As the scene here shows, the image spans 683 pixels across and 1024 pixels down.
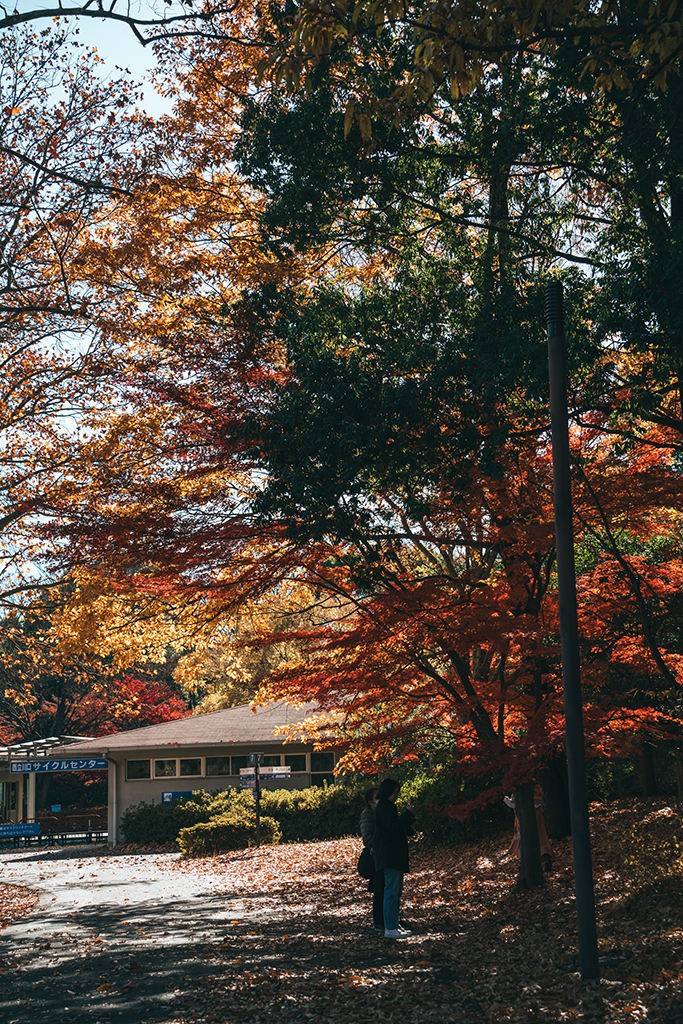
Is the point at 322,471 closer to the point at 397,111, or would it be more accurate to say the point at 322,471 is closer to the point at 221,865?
the point at 397,111

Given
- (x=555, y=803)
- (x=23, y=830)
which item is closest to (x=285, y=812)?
(x=555, y=803)

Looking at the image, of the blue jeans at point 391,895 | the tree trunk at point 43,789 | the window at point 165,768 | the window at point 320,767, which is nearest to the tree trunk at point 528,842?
the blue jeans at point 391,895

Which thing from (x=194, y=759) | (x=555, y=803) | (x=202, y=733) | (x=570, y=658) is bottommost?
(x=194, y=759)

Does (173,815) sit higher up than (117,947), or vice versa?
(117,947)

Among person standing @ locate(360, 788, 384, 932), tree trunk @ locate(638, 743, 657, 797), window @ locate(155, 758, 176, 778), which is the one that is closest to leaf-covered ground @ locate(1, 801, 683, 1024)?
person standing @ locate(360, 788, 384, 932)

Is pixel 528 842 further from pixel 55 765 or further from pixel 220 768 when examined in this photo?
pixel 55 765

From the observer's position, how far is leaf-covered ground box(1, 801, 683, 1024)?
6.48 m

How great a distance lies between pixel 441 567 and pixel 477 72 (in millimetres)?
10480

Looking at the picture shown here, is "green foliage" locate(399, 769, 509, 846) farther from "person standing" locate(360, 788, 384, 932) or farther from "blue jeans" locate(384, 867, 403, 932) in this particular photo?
Result: "blue jeans" locate(384, 867, 403, 932)

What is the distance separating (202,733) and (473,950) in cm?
2335

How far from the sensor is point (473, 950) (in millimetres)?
8711

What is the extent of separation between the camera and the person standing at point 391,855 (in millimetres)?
9523

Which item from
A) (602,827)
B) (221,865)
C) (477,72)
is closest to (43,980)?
(477,72)

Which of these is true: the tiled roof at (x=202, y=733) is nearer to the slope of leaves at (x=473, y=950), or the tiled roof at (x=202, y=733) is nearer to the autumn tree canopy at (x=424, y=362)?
the slope of leaves at (x=473, y=950)
